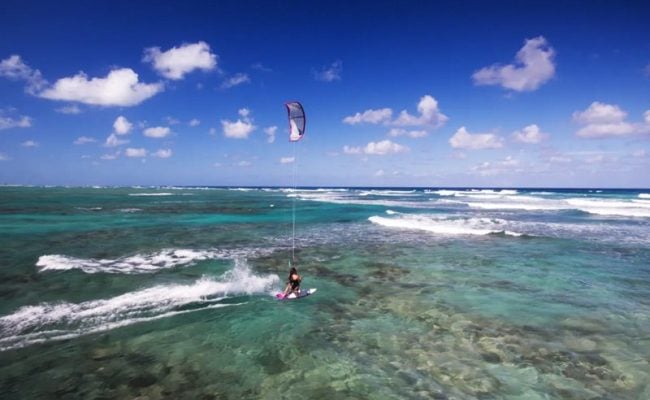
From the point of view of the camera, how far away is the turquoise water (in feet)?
27.2

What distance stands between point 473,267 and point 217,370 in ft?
46.3

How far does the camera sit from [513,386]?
8.23m

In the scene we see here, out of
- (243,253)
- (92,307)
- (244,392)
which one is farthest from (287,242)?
(244,392)

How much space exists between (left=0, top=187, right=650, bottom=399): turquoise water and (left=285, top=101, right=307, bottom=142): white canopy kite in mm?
6166

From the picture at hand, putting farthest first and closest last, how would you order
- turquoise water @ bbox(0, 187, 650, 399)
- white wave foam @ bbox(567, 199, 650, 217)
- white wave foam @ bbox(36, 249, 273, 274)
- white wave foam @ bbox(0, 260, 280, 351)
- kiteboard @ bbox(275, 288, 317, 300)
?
1. white wave foam @ bbox(567, 199, 650, 217)
2. white wave foam @ bbox(36, 249, 273, 274)
3. kiteboard @ bbox(275, 288, 317, 300)
4. white wave foam @ bbox(0, 260, 280, 351)
5. turquoise water @ bbox(0, 187, 650, 399)

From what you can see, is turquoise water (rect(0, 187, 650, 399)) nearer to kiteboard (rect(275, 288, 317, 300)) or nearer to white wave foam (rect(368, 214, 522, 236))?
kiteboard (rect(275, 288, 317, 300))

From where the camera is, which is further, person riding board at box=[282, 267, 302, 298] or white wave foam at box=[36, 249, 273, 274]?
white wave foam at box=[36, 249, 273, 274]

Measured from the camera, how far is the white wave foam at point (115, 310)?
35.0ft

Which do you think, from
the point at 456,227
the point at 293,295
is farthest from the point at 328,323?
the point at 456,227

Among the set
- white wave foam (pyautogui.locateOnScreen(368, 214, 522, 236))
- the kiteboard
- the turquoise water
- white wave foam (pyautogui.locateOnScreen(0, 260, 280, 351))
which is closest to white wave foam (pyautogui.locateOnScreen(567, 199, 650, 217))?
white wave foam (pyautogui.locateOnScreen(368, 214, 522, 236))

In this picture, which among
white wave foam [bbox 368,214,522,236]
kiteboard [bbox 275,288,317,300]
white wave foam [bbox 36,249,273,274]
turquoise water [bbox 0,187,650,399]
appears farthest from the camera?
white wave foam [bbox 368,214,522,236]

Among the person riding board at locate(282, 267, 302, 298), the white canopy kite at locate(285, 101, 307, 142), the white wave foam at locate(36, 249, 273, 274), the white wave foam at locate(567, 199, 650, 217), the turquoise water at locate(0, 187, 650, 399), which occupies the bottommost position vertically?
the turquoise water at locate(0, 187, 650, 399)

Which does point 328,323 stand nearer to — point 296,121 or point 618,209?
point 296,121

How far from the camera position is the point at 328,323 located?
464 inches
